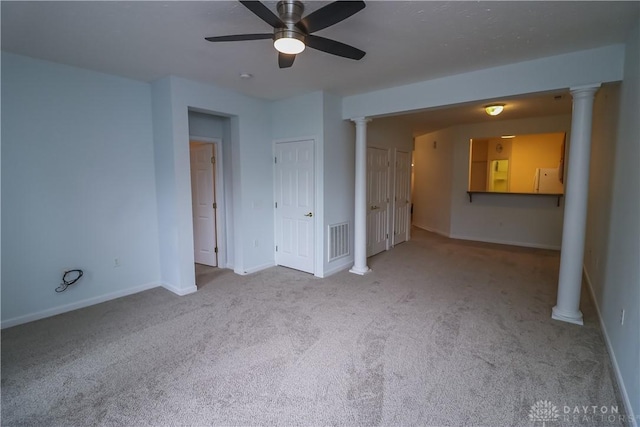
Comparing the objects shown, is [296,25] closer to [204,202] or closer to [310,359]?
[310,359]

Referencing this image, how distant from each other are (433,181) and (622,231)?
5.58 m

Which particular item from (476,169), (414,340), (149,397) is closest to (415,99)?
(414,340)

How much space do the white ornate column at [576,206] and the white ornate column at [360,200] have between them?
7.32 ft

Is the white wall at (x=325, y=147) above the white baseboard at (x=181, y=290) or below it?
above

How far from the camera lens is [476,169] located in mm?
7398

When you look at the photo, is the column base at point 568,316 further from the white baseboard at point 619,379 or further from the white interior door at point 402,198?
the white interior door at point 402,198

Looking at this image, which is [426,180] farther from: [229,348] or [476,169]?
[229,348]

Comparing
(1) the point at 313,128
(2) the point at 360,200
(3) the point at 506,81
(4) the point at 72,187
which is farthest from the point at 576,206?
(4) the point at 72,187

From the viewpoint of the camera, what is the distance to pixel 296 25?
191 cm

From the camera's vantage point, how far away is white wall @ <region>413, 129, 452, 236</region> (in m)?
7.11

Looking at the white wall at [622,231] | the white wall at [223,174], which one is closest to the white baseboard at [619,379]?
the white wall at [622,231]

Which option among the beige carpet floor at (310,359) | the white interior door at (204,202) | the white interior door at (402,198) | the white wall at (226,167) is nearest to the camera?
the beige carpet floor at (310,359)

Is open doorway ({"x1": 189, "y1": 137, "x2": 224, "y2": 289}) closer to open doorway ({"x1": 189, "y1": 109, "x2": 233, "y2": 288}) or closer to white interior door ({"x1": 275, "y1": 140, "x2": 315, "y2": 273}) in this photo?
open doorway ({"x1": 189, "y1": 109, "x2": 233, "y2": 288})

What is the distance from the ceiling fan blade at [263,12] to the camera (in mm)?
1604
